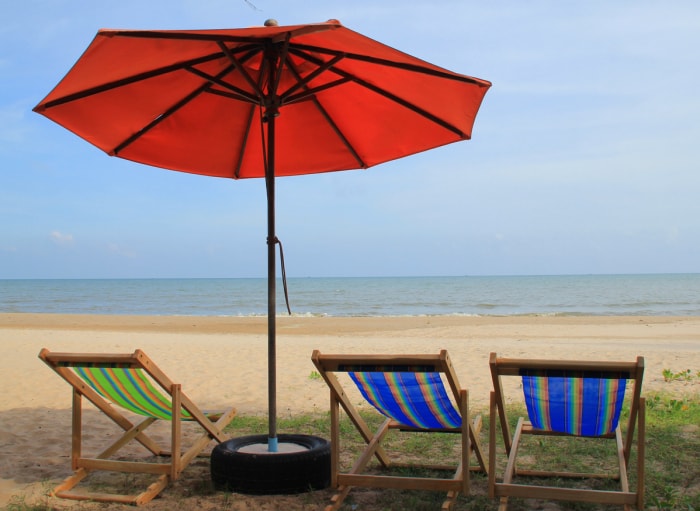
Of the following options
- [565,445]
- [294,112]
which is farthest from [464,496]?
[294,112]

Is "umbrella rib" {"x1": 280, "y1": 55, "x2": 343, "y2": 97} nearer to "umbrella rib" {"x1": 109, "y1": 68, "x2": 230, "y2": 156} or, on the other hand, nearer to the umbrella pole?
the umbrella pole

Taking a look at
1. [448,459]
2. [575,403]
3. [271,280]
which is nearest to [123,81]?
[271,280]

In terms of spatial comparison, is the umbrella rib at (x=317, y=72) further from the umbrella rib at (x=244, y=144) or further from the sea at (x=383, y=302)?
the sea at (x=383, y=302)

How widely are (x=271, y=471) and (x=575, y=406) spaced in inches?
58.5

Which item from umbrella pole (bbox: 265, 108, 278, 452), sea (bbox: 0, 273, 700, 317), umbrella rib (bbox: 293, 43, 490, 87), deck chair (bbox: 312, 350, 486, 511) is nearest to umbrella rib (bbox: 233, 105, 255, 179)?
umbrella pole (bbox: 265, 108, 278, 452)

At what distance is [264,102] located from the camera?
3395mm

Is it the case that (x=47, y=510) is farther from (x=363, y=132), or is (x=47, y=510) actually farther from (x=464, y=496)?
(x=363, y=132)

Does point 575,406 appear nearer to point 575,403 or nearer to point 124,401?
point 575,403

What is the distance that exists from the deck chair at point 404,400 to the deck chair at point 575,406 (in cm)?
17

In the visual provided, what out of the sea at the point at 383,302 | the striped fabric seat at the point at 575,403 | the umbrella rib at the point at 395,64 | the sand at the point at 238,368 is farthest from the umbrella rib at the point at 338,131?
the sea at the point at 383,302

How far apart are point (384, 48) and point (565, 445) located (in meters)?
2.90

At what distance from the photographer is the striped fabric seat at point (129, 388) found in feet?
11.1

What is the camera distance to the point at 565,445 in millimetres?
4438

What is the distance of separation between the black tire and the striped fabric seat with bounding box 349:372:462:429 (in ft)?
1.43
